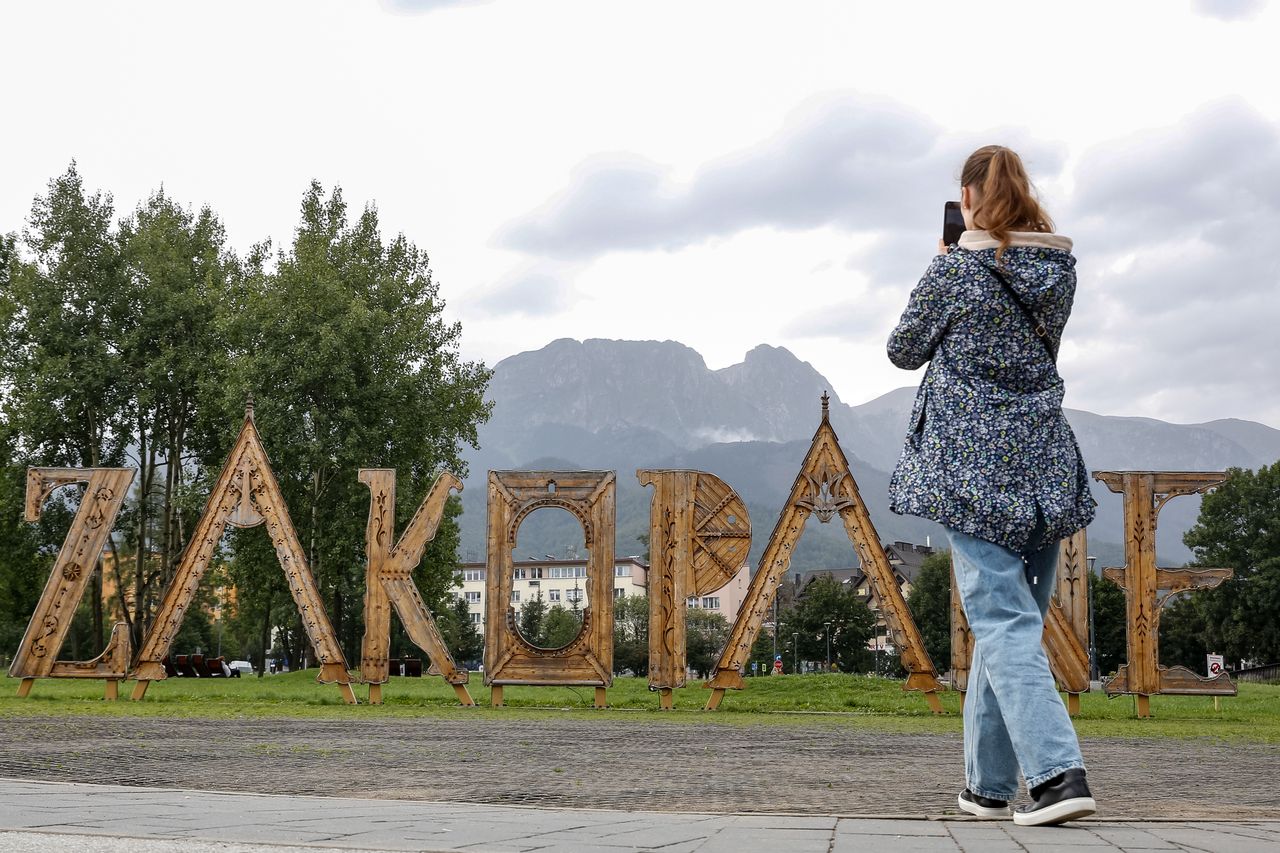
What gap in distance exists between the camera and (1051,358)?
5.32m

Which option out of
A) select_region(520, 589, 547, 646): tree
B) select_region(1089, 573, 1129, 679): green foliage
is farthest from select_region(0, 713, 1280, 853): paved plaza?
select_region(520, 589, 547, 646): tree

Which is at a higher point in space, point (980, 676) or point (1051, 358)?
point (1051, 358)

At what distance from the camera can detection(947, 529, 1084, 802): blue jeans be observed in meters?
4.71

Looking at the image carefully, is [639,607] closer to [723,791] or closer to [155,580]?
[155,580]

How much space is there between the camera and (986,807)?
5.05 meters

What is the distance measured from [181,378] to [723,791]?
35.3 metres

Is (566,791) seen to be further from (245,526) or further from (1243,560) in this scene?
(1243,560)

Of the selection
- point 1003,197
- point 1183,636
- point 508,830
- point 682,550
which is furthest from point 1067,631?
point 1183,636

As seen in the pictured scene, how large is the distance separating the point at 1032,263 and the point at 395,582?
13.3m

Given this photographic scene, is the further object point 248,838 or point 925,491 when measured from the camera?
point 925,491

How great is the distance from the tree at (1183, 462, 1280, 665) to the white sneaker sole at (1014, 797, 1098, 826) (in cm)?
5969

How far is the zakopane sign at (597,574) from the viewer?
16.4 metres

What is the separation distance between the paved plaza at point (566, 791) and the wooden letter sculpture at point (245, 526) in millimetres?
5517


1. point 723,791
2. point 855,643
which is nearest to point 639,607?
point 855,643
